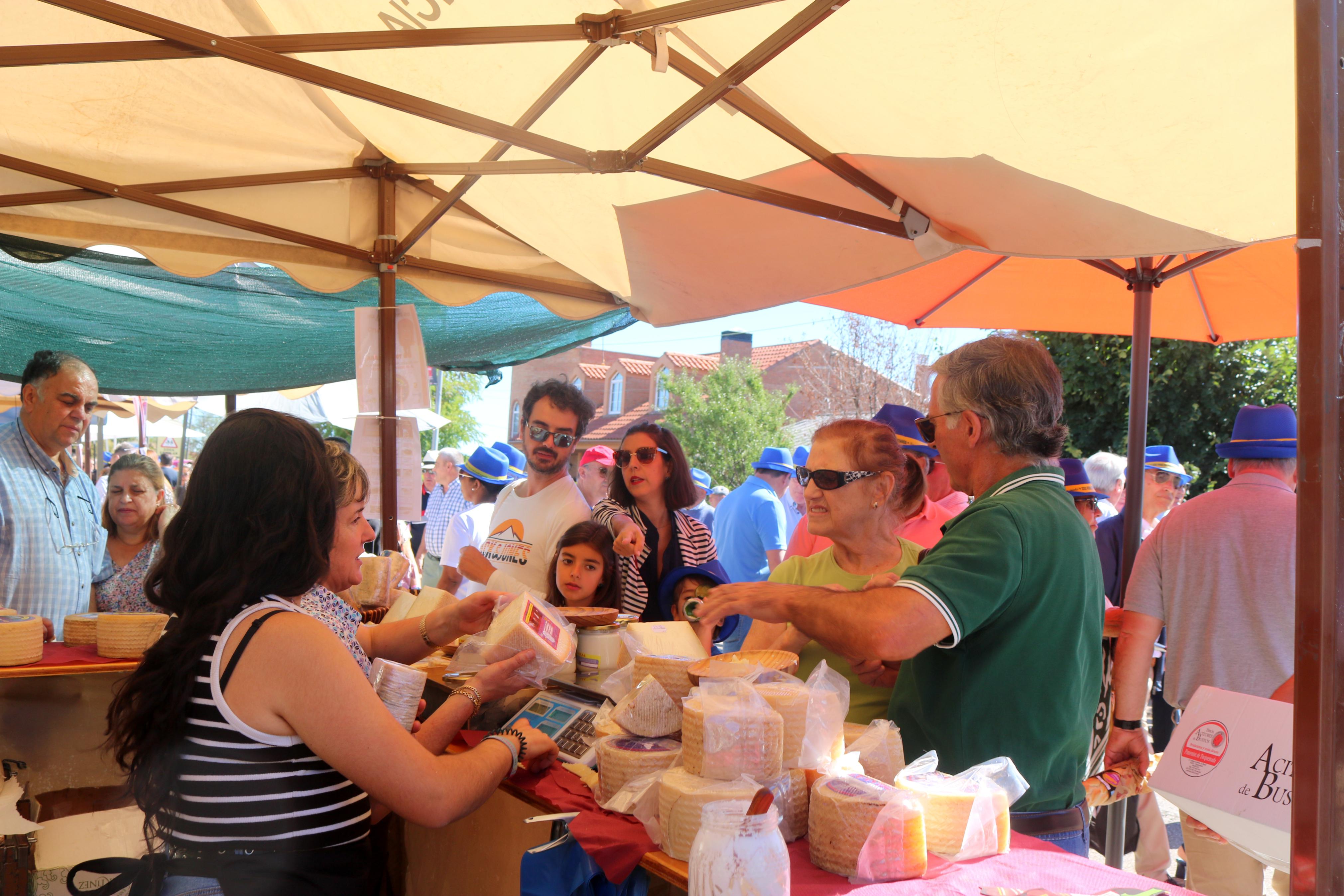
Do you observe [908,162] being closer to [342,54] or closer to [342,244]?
[342,54]

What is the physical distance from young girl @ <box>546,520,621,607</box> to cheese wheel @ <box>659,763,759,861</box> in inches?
69.0

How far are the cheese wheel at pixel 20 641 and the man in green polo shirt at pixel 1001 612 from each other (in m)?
2.59

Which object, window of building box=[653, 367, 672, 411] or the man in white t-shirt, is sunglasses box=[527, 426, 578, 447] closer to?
the man in white t-shirt

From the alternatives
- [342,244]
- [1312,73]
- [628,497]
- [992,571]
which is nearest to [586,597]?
Result: [628,497]

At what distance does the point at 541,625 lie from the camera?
2395 millimetres

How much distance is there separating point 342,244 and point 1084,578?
12.8 feet

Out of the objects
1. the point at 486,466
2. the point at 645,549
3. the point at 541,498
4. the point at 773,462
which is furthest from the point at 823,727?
the point at 773,462

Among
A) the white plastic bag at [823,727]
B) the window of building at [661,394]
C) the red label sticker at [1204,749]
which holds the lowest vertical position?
the white plastic bag at [823,727]

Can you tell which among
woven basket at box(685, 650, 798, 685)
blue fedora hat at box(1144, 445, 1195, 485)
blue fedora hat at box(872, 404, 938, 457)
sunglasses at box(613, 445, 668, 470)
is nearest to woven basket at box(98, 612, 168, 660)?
sunglasses at box(613, 445, 668, 470)

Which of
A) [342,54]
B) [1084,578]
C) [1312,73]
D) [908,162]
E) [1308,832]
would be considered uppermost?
[342,54]

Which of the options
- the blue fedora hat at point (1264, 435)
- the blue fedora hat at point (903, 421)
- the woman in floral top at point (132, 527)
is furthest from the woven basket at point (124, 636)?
the blue fedora hat at point (1264, 435)

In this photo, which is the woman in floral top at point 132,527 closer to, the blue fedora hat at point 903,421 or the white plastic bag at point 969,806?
the blue fedora hat at point 903,421

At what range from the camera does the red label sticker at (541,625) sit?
2357 millimetres

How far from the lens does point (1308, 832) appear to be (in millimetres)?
1109
